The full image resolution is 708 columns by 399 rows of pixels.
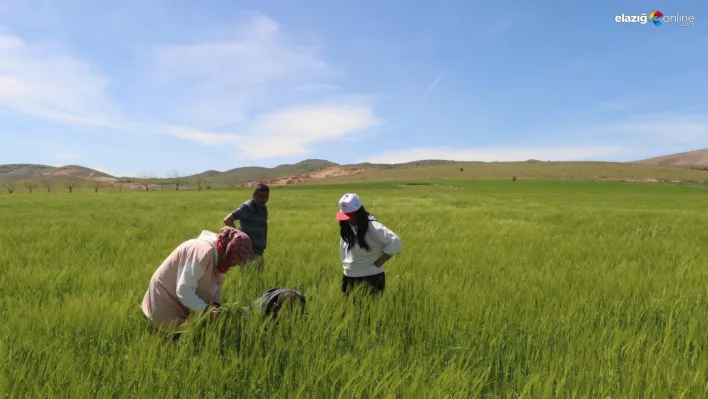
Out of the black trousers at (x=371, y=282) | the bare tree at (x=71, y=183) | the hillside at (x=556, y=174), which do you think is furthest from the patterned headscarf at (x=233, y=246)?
the bare tree at (x=71, y=183)

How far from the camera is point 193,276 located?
8.34 feet

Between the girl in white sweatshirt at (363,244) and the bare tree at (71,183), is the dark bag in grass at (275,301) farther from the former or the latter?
the bare tree at (71,183)

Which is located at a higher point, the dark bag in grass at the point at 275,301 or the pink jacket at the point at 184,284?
the pink jacket at the point at 184,284

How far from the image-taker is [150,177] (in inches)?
7785

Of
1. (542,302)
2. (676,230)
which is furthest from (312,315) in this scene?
(676,230)

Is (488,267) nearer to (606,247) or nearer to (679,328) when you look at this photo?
(679,328)

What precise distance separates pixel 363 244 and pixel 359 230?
155 mm

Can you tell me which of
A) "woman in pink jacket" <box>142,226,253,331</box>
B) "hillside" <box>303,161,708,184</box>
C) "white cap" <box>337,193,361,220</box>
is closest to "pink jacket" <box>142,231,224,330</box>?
"woman in pink jacket" <box>142,226,253,331</box>

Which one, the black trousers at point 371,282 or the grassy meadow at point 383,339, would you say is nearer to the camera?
the grassy meadow at point 383,339

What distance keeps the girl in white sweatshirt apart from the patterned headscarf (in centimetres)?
108

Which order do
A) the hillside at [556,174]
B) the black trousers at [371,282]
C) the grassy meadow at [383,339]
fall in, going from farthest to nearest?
1. the hillside at [556,174]
2. the black trousers at [371,282]
3. the grassy meadow at [383,339]

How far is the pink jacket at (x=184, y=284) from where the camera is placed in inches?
100

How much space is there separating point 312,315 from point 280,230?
276 inches

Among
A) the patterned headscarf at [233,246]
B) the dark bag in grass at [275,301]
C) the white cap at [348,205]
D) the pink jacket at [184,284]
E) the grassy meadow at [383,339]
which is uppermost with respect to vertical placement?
the white cap at [348,205]
